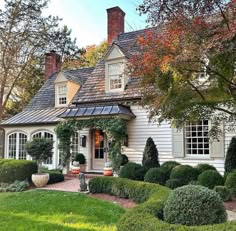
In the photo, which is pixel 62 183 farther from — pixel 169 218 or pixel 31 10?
pixel 31 10

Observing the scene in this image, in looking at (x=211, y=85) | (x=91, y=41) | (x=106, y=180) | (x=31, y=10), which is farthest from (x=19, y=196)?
(x=91, y=41)

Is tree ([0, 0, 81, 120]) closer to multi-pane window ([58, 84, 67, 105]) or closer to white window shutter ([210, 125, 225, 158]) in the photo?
multi-pane window ([58, 84, 67, 105])

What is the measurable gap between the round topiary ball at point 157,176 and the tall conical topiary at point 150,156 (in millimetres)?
1478

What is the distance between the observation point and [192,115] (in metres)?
8.35

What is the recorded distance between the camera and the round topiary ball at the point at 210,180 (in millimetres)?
9641

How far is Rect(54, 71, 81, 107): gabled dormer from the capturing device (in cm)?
1895

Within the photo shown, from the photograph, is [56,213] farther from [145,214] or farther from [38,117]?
[38,117]

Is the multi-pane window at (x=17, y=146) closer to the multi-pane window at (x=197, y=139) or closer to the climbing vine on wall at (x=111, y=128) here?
the climbing vine on wall at (x=111, y=128)

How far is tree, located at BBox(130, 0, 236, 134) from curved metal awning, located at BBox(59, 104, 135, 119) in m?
4.89

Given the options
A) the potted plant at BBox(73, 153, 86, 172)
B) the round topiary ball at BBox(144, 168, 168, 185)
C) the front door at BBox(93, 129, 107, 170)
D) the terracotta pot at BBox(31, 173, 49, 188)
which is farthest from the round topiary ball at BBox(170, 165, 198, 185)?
the potted plant at BBox(73, 153, 86, 172)

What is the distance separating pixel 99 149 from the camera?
16172 millimetres

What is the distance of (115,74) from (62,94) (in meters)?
4.96

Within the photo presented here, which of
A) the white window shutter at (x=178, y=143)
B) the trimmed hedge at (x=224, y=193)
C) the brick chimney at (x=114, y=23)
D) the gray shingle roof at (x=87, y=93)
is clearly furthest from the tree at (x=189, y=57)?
the brick chimney at (x=114, y=23)

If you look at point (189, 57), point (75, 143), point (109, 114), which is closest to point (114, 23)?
point (109, 114)
